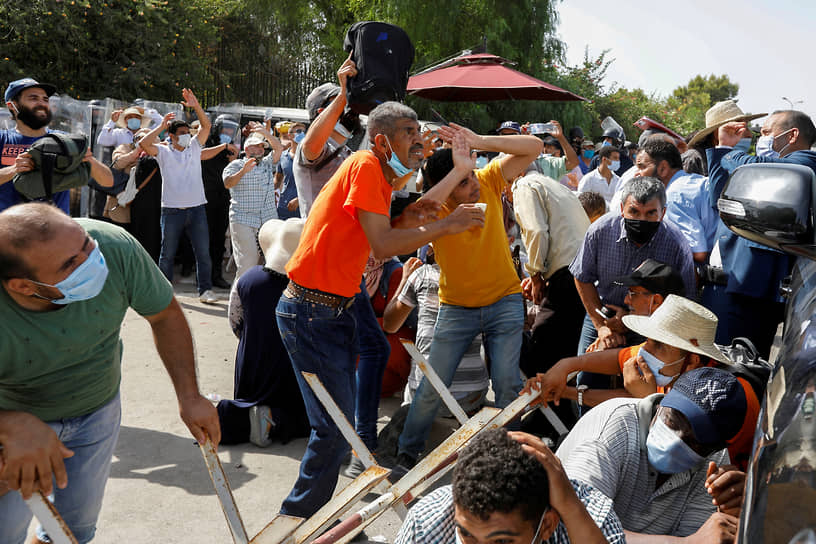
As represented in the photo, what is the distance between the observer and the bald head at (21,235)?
2.14 meters

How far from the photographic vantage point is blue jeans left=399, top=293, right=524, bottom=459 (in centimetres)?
404

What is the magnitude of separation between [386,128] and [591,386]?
66.4 inches

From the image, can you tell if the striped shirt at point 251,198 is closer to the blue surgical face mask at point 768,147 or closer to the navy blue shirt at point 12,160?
the navy blue shirt at point 12,160

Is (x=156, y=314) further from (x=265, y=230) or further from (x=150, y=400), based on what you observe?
(x=150, y=400)

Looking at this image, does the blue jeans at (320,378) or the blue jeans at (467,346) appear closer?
the blue jeans at (320,378)

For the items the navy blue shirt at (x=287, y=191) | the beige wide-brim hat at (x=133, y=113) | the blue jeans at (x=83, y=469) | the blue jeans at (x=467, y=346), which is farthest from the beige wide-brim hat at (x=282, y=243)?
the beige wide-brim hat at (x=133, y=113)

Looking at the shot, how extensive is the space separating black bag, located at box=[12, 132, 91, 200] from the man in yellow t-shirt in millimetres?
1996

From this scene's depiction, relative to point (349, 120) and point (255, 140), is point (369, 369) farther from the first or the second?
point (255, 140)

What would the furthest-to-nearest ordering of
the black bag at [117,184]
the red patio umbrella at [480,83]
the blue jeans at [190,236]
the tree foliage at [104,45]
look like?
the tree foliage at [104,45]
the red patio umbrella at [480,83]
the black bag at [117,184]
the blue jeans at [190,236]

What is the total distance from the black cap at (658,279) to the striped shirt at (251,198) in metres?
4.77

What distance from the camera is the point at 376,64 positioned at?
4176mm

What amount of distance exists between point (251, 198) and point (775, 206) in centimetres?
619

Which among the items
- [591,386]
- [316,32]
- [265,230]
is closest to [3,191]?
[265,230]

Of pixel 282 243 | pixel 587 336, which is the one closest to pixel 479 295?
pixel 587 336
